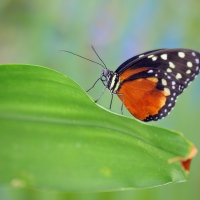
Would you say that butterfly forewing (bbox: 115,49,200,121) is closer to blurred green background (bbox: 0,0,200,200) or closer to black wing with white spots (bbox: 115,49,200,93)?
black wing with white spots (bbox: 115,49,200,93)

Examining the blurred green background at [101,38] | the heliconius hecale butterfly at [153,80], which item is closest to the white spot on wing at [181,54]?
the heliconius hecale butterfly at [153,80]

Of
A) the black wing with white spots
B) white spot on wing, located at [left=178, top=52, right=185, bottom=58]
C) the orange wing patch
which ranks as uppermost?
white spot on wing, located at [left=178, top=52, right=185, bottom=58]

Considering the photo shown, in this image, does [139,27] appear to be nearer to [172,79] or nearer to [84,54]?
[84,54]

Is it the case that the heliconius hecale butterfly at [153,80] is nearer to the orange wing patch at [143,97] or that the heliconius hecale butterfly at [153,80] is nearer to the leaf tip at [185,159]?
the orange wing patch at [143,97]

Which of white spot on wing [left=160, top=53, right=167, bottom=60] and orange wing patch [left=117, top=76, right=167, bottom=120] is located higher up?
white spot on wing [left=160, top=53, right=167, bottom=60]

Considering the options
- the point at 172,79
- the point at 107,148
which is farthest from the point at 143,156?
the point at 172,79

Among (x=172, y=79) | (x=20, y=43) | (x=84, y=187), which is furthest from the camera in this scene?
(x=20, y=43)

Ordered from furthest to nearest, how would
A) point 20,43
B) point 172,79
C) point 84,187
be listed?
1. point 20,43
2. point 172,79
3. point 84,187

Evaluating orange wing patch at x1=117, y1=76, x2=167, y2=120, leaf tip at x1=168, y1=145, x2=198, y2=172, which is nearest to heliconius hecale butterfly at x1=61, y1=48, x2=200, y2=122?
orange wing patch at x1=117, y1=76, x2=167, y2=120
